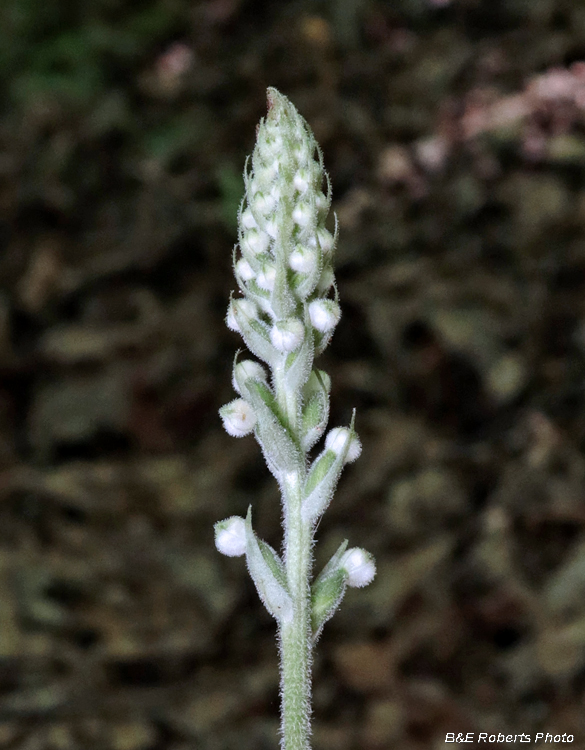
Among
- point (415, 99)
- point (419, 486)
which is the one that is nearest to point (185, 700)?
point (419, 486)

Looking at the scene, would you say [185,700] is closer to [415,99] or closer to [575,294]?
[575,294]

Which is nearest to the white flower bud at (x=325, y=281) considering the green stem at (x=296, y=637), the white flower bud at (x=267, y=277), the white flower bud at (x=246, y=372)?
the white flower bud at (x=267, y=277)

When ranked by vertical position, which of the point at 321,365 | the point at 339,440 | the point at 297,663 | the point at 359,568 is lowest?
the point at 297,663

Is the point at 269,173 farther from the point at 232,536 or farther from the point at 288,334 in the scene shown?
the point at 232,536

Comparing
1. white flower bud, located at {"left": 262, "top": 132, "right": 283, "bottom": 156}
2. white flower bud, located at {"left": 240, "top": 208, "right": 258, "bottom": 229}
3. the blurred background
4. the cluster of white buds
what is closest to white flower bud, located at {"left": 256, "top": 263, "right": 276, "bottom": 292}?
the cluster of white buds

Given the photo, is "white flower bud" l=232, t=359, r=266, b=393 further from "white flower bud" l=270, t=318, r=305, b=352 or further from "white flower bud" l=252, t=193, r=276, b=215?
"white flower bud" l=252, t=193, r=276, b=215

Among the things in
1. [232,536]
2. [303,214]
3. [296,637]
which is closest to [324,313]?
[303,214]
